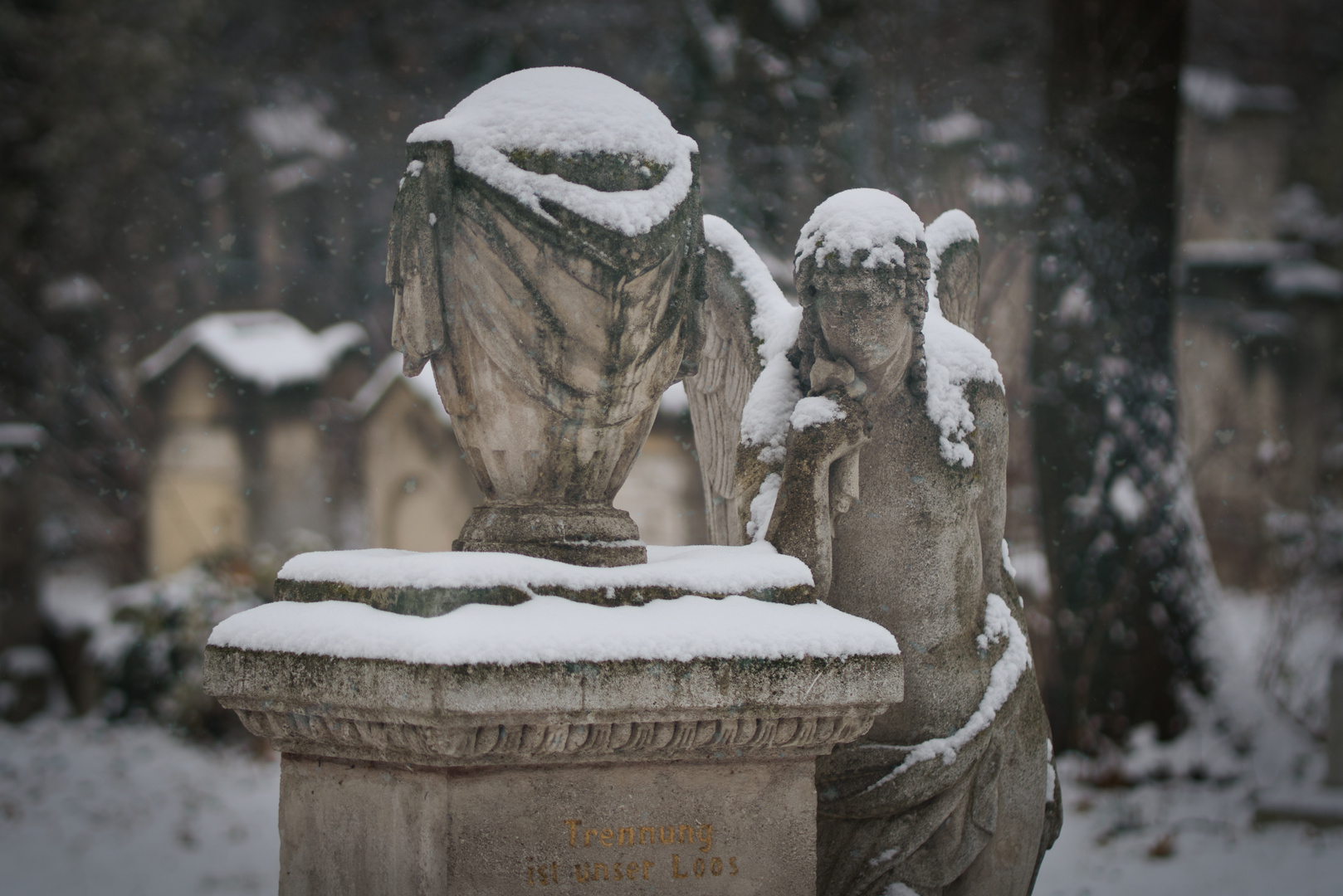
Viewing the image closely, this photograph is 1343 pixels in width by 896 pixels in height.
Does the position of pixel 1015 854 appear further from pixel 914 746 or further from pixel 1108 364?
pixel 1108 364

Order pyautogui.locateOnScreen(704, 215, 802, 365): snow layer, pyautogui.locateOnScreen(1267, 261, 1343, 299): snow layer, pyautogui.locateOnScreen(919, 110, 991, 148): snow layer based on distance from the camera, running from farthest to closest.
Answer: pyautogui.locateOnScreen(1267, 261, 1343, 299): snow layer, pyautogui.locateOnScreen(919, 110, 991, 148): snow layer, pyautogui.locateOnScreen(704, 215, 802, 365): snow layer

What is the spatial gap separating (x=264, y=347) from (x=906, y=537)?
7.84 meters

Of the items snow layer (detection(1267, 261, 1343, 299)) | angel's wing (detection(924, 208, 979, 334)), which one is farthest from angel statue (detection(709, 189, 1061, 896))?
snow layer (detection(1267, 261, 1343, 299))

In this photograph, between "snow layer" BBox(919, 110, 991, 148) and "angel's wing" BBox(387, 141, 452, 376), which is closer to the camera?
"angel's wing" BBox(387, 141, 452, 376)

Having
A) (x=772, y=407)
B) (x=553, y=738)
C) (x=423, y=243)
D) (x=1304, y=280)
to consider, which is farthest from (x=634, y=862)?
(x=1304, y=280)

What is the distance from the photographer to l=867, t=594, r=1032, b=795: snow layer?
2.93 meters

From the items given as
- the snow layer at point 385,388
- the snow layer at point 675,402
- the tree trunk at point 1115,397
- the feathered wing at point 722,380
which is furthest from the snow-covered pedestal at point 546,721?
the snow layer at point 385,388

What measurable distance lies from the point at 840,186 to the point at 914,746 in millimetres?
6201

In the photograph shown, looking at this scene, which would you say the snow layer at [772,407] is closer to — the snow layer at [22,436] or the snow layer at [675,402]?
the snow layer at [675,402]

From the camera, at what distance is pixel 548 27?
9023 millimetres

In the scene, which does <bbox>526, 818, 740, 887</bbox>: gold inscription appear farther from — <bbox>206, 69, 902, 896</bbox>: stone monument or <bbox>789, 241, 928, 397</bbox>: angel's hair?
<bbox>789, 241, 928, 397</bbox>: angel's hair

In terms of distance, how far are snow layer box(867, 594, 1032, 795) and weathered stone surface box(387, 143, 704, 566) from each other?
898mm

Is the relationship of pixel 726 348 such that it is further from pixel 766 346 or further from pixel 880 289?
pixel 880 289

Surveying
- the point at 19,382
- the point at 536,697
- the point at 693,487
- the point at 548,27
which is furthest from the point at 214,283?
the point at 536,697
